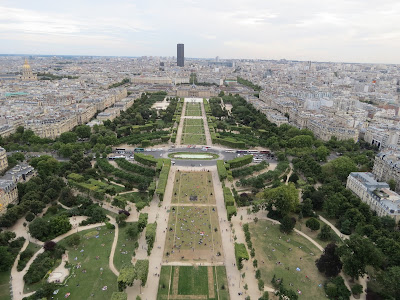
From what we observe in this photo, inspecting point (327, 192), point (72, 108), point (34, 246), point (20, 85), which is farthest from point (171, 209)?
point (20, 85)

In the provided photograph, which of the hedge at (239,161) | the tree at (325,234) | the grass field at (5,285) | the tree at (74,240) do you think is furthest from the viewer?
the hedge at (239,161)

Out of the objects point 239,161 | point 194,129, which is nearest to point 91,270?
point 239,161

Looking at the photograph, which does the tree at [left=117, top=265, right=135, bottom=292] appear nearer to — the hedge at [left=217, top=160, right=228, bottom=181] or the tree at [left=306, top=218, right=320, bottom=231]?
the tree at [left=306, top=218, right=320, bottom=231]

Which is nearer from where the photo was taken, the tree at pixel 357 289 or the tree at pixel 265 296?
the tree at pixel 265 296

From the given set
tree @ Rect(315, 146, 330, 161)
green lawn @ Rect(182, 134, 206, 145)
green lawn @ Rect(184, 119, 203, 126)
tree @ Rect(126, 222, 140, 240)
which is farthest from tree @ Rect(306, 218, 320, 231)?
green lawn @ Rect(184, 119, 203, 126)

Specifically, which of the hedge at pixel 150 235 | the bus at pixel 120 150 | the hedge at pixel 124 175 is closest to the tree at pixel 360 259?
the hedge at pixel 150 235

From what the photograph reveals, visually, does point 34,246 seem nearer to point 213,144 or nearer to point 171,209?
point 171,209

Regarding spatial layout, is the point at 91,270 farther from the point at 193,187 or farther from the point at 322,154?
the point at 322,154

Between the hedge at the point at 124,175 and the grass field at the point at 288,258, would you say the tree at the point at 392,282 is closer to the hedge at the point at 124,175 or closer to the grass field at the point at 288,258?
the grass field at the point at 288,258
